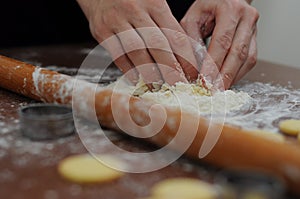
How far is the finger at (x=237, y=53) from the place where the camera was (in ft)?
4.33

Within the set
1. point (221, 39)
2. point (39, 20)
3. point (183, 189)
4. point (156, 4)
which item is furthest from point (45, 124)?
point (39, 20)

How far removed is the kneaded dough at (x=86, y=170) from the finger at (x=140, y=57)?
17.9 inches

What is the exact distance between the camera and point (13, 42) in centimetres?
205

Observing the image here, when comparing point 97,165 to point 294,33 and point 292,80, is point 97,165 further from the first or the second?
point 294,33

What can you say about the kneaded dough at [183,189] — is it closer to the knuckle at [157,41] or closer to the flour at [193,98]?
the flour at [193,98]

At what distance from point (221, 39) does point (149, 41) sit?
0.24m

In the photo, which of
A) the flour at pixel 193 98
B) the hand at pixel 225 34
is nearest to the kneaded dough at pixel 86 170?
the flour at pixel 193 98

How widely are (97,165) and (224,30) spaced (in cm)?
72

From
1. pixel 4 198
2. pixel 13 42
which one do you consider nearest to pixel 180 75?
Result: pixel 4 198

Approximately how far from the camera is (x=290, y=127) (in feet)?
3.16

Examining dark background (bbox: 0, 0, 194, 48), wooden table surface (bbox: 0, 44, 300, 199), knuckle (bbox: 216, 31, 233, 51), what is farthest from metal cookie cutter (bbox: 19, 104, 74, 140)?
dark background (bbox: 0, 0, 194, 48)

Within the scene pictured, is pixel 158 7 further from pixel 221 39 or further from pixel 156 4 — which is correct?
pixel 221 39

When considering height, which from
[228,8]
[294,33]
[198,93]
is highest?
[228,8]

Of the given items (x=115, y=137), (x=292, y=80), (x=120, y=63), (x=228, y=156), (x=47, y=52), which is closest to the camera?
(x=228, y=156)
